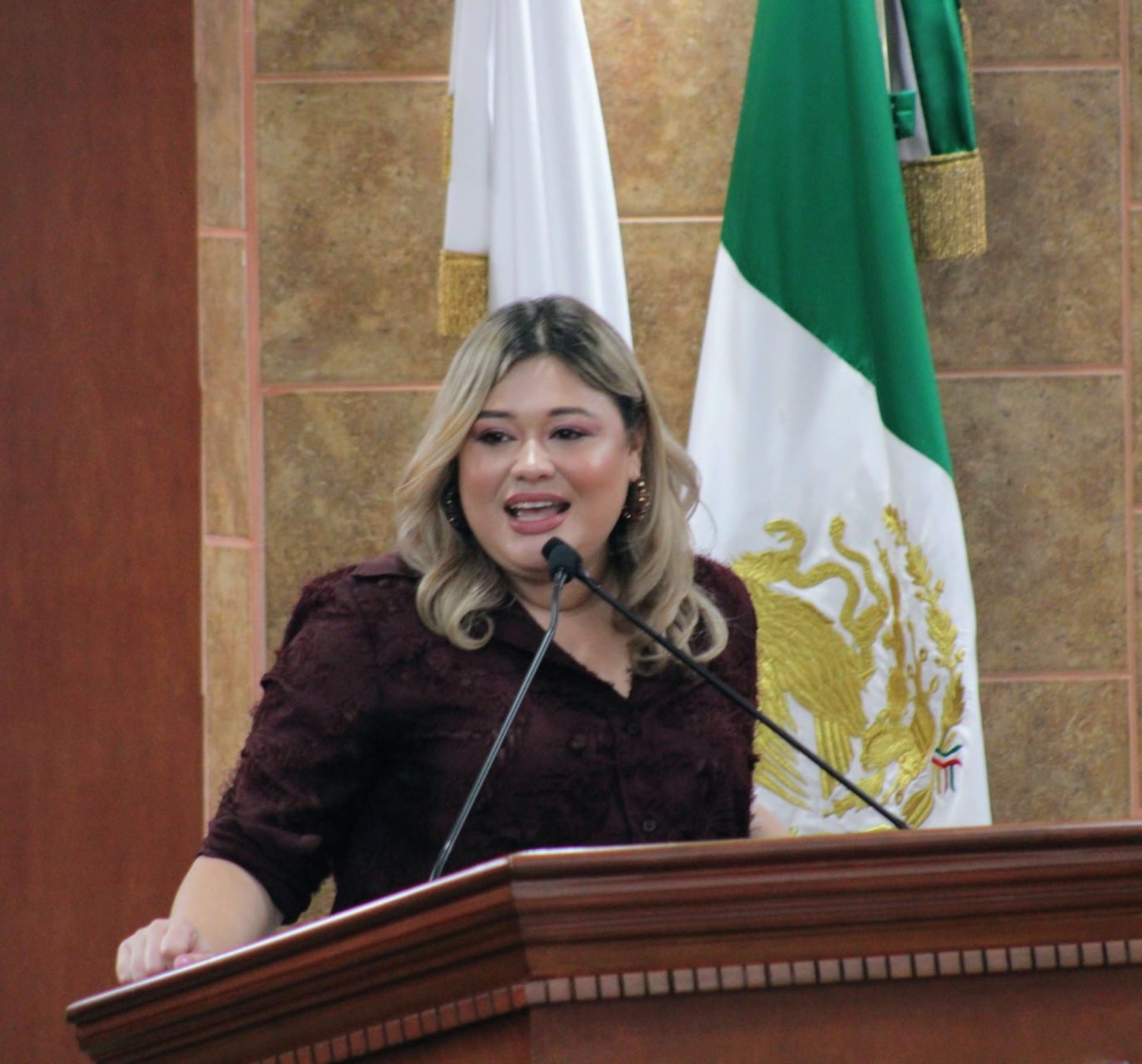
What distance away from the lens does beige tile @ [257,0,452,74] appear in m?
3.55

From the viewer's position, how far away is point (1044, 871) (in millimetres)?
1383

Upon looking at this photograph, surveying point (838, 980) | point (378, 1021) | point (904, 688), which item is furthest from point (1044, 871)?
point (904, 688)

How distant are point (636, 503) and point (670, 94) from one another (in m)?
1.37

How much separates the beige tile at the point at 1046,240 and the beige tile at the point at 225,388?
131 cm

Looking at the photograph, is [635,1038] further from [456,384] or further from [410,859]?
[456,384]

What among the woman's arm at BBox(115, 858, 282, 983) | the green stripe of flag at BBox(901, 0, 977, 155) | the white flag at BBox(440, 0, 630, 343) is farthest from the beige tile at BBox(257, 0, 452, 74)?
the woman's arm at BBox(115, 858, 282, 983)

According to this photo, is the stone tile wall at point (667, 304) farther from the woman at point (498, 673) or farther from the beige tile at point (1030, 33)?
the woman at point (498, 673)

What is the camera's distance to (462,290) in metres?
3.24

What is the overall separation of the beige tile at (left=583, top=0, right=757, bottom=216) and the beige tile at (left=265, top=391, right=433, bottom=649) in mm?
593

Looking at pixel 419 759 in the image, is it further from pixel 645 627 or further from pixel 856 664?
pixel 856 664

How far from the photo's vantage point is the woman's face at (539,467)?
7.39 feet

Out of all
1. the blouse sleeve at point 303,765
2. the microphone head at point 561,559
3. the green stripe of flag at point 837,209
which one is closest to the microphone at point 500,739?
the microphone head at point 561,559

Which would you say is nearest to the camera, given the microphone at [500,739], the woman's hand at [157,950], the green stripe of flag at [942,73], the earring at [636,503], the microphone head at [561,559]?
the microphone at [500,739]

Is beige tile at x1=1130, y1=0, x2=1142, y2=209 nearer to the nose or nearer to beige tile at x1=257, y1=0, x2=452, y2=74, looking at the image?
beige tile at x1=257, y1=0, x2=452, y2=74
